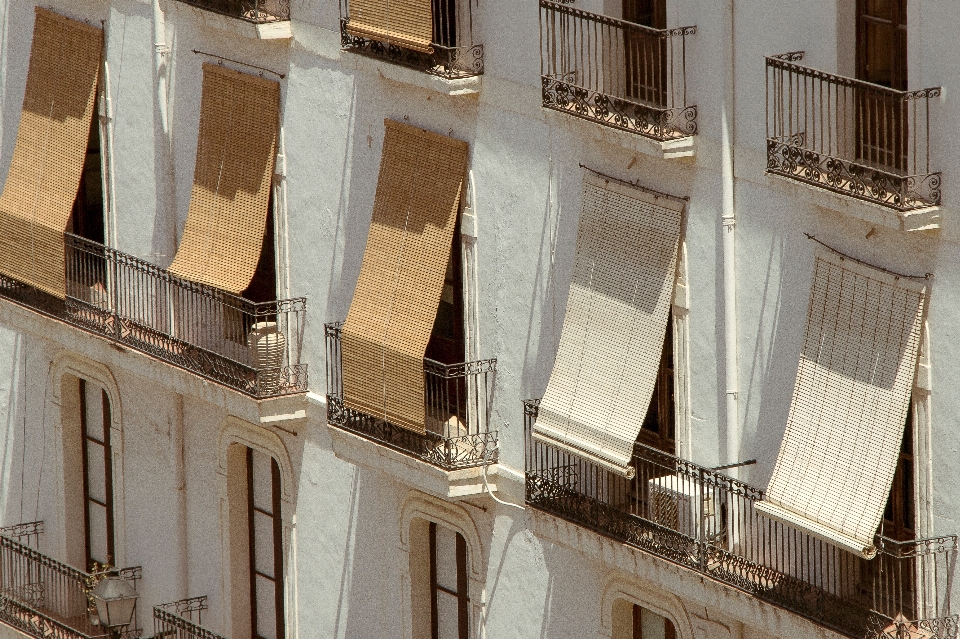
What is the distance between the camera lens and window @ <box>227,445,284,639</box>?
28.3m

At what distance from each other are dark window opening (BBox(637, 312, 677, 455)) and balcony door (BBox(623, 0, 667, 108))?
6.33 ft

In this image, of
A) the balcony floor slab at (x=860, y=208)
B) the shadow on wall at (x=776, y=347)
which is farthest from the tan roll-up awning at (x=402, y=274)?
the balcony floor slab at (x=860, y=208)

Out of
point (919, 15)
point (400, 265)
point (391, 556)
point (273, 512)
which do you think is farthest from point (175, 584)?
point (919, 15)

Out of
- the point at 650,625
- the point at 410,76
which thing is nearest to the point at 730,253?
the point at 650,625

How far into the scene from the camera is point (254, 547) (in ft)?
93.9

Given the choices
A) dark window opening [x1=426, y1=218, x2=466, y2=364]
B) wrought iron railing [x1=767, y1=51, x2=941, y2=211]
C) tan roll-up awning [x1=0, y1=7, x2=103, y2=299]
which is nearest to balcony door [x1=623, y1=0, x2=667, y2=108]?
wrought iron railing [x1=767, y1=51, x2=941, y2=211]

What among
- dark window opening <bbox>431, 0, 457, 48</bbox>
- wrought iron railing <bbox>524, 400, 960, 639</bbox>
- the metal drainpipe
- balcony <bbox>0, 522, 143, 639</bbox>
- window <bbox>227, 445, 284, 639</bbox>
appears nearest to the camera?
wrought iron railing <bbox>524, 400, 960, 639</bbox>

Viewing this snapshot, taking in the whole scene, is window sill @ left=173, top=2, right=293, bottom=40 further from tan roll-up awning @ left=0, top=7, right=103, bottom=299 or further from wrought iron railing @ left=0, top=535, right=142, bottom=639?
wrought iron railing @ left=0, top=535, right=142, bottom=639

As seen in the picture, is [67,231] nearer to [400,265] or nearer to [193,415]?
[193,415]

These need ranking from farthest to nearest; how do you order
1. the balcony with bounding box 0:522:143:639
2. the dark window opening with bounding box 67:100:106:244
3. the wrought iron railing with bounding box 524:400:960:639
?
the dark window opening with bounding box 67:100:106:244
the balcony with bounding box 0:522:143:639
the wrought iron railing with bounding box 524:400:960:639

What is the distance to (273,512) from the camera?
28.2 m

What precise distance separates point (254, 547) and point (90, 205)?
4.87 meters

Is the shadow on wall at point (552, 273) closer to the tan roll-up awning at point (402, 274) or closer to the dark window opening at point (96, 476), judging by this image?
the tan roll-up awning at point (402, 274)

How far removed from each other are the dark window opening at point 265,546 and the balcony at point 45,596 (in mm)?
1982
